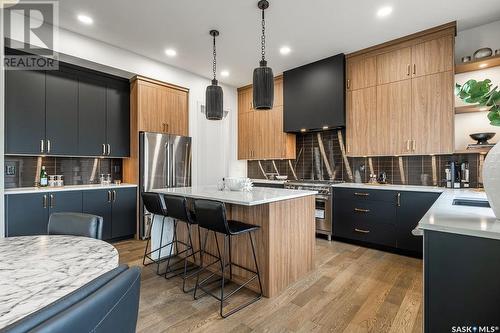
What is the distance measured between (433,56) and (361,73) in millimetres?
905

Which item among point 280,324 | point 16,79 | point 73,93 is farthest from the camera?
point 73,93

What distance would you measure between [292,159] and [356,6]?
9.44ft

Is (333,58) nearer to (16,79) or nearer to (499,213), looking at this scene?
(499,213)

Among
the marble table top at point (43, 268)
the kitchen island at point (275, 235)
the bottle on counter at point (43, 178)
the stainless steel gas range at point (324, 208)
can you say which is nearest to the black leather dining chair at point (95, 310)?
the marble table top at point (43, 268)

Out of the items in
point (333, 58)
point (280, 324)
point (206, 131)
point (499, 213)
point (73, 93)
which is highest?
point (333, 58)

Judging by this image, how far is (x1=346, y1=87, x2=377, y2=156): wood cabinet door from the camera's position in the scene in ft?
12.3

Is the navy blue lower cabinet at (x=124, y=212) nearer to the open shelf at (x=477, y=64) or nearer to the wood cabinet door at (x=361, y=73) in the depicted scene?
the wood cabinet door at (x=361, y=73)

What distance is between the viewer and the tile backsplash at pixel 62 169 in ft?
11.1

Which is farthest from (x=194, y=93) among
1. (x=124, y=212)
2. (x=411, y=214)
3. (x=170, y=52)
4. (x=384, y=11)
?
(x=411, y=214)

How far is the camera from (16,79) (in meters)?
3.14

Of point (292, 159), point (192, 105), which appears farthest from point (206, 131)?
point (292, 159)

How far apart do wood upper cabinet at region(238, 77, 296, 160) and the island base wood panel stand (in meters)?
2.27

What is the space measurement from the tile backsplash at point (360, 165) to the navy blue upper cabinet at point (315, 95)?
48 centimetres

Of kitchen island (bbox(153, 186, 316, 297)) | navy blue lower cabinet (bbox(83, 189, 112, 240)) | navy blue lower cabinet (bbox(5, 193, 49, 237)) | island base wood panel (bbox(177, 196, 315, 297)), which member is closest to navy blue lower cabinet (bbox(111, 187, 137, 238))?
navy blue lower cabinet (bbox(83, 189, 112, 240))
